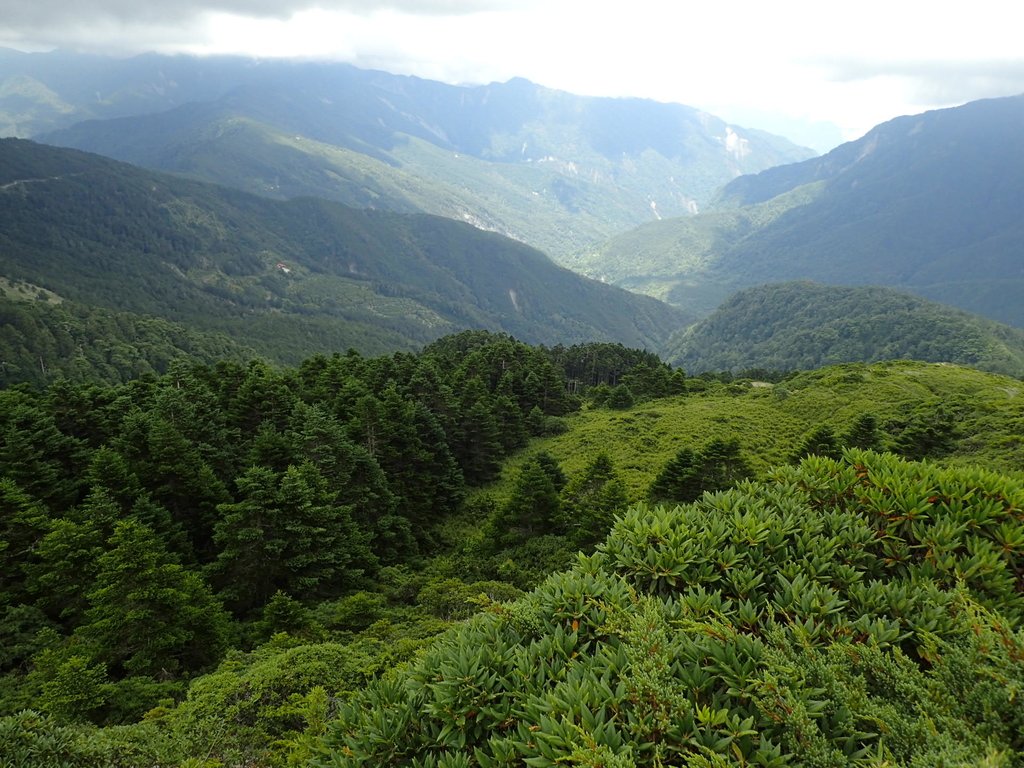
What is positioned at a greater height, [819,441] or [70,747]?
[70,747]

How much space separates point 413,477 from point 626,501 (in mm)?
17758

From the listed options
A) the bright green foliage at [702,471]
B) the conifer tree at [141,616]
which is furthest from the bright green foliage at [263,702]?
the bright green foliage at [702,471]

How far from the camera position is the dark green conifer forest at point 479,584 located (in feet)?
15.5

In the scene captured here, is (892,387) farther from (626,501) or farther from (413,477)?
(413,477)

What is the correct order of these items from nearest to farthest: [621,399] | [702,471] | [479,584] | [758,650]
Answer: [758,650] → [479,584] → [702,471] → [621,399]

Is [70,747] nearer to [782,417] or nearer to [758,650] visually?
[758,650]

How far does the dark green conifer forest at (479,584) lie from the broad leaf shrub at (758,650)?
0.03 m

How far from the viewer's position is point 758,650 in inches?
199

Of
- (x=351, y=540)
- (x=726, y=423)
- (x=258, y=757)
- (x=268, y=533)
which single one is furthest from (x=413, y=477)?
(x=726, y=423)

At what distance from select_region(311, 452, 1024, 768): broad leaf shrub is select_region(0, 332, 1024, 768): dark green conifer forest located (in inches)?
1.3

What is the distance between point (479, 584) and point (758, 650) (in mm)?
18973

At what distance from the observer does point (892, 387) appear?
5894 centimetres

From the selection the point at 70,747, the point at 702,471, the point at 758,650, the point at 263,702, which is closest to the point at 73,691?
the point at 263,702

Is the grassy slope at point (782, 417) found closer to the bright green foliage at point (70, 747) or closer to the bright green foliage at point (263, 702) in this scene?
the bright green foliage at point (263, 702)
